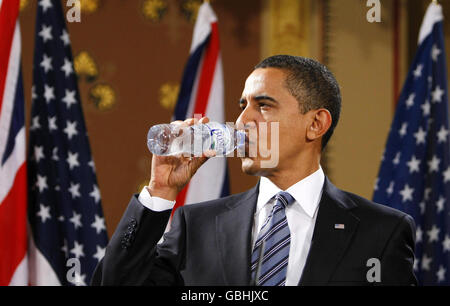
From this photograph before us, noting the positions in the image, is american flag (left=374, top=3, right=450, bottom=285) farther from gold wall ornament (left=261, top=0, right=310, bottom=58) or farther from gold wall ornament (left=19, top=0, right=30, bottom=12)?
gold wall ornament (left=19, top=0, right=30, bottom=12)

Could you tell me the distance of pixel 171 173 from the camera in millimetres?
1387

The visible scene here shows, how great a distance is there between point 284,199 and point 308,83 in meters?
0.32

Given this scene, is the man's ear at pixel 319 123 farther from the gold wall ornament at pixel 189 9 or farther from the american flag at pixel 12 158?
the gold wall ornament at pixel 189 9

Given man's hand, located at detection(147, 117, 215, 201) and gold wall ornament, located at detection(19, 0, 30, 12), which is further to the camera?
gold wall ornament, located at detection(19, 0, 30, 12)

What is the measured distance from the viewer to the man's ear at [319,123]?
1.52 meters

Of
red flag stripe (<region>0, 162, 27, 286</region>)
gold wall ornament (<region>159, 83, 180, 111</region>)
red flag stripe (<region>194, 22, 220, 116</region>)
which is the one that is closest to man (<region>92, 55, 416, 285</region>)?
red flag stripe (<region>0, 162, 27, 286</region>)

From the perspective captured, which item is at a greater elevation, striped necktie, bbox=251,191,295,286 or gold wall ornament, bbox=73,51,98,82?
gold wall ornament, bbox=73,51,98,82

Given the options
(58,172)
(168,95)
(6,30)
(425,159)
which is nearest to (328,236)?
(58,172)

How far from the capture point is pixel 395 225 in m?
1.38

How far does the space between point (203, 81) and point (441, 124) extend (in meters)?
1.14

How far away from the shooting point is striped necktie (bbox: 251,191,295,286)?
51.6 inches
